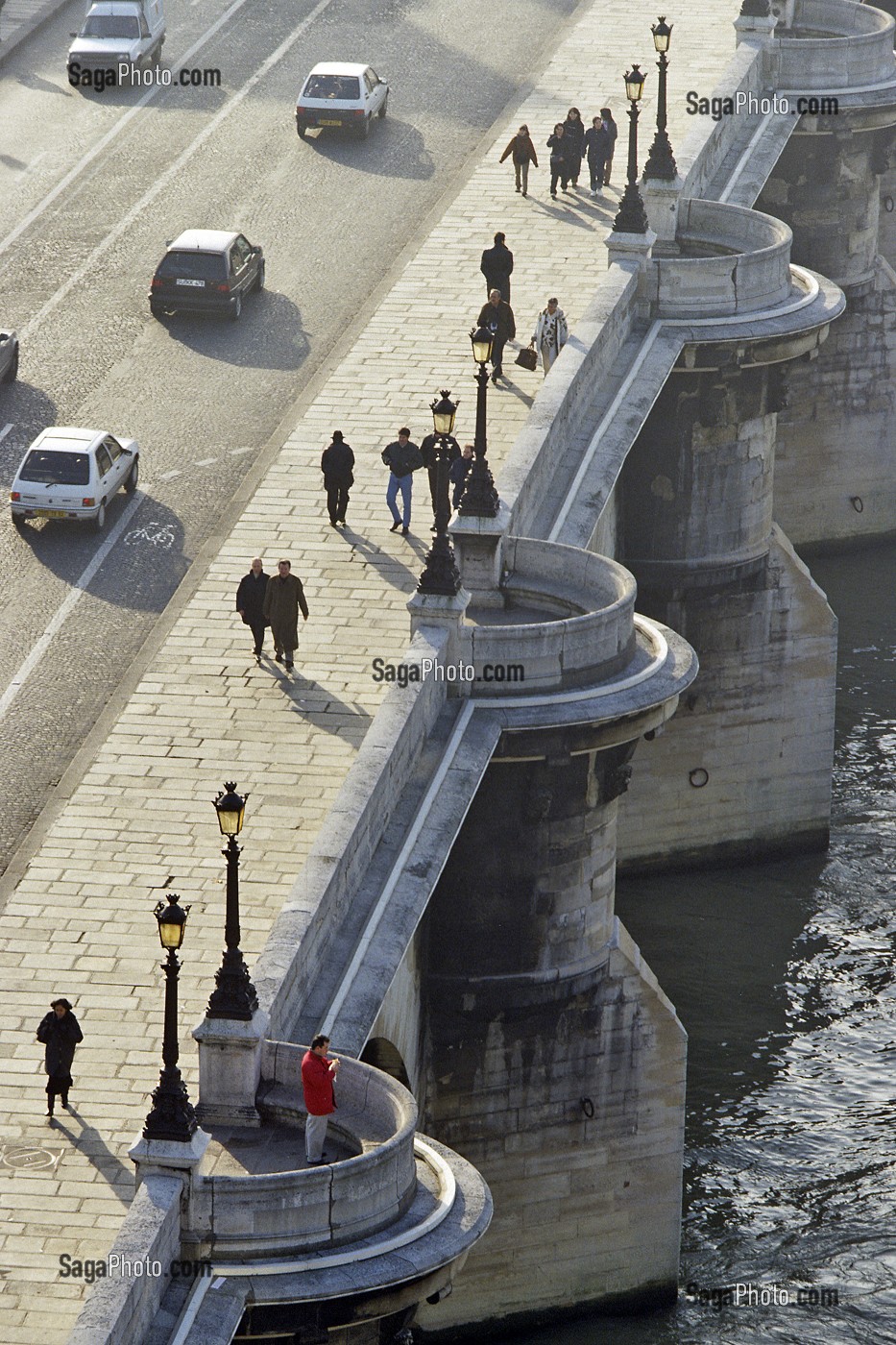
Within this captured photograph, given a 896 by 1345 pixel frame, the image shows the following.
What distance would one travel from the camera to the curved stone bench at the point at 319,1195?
88.1 feet

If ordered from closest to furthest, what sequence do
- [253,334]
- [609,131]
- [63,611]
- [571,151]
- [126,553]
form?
[63,611]
[126,553]
[253,334]
[571,151]
[609,131]

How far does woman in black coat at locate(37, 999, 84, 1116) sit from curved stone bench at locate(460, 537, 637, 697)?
911 cm

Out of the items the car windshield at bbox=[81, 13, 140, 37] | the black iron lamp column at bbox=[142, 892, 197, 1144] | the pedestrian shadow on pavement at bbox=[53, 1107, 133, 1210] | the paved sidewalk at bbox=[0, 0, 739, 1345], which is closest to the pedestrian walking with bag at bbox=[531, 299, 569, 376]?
the paved sidewalk at bbox=[0, 0, 739, 1345]

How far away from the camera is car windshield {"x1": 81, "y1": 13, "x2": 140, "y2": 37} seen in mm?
69500

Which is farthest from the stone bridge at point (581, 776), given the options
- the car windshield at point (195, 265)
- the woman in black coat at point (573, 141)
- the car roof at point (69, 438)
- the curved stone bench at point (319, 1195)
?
the car windshield at point (195, 265)

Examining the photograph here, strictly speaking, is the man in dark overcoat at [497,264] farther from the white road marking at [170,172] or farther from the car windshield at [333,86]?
the car windshield at [333,86]

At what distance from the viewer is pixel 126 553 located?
46.0 meters

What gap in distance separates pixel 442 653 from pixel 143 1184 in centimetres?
1186

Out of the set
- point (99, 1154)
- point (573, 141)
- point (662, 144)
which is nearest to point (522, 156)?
point (573, 141)

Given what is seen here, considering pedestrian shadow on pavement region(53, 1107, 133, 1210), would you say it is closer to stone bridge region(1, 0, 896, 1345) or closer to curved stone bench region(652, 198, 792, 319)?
stone bridge region(1, 0, 896, 1345)

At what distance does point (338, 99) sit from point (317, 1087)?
41.3 m

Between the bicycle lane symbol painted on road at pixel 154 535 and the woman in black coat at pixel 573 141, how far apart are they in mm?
17313

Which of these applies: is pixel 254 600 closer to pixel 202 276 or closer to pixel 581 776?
pixel 581 776

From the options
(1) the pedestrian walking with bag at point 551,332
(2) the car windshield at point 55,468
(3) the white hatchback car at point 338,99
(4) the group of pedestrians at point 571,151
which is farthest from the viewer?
(3) the white hatchback car at point 338,99
